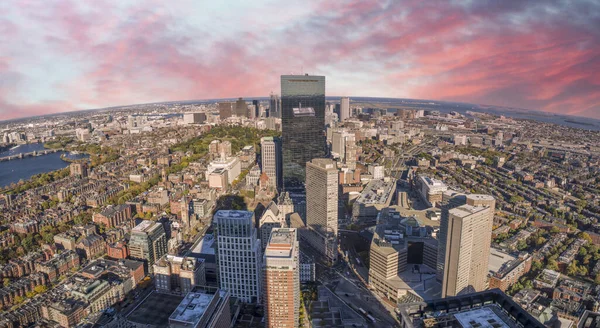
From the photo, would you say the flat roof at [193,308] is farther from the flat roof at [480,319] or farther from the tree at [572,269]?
the tree at [572,269]

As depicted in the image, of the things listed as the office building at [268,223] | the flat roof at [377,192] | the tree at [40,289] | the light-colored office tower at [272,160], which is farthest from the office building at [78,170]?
the flat roof at [377,192]

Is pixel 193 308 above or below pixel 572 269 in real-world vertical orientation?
above

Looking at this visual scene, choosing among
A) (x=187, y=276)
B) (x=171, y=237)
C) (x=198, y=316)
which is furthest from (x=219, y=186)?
(x=198, y=316)

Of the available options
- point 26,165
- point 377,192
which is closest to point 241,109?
point 26,165

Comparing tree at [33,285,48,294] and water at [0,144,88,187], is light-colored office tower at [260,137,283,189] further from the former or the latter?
water at [0,144,88,187]

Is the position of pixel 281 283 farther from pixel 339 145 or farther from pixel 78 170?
pixel 78 170

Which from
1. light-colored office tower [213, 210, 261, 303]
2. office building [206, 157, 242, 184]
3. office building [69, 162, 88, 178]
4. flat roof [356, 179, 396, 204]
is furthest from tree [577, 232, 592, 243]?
office building [69, 162, 88, 178]
